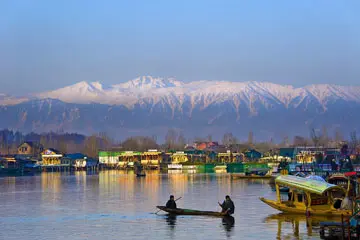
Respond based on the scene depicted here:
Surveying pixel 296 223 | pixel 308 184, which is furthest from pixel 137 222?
pixel 308 184

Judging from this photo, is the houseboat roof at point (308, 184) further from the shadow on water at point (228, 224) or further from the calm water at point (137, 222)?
the shadow on water at point (228, 224)

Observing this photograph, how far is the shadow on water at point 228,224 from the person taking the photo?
35.6 meters

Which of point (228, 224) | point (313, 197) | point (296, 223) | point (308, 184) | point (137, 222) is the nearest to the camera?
point (296, 223)

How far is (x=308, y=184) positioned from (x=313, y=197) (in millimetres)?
847

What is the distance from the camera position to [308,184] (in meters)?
38.4

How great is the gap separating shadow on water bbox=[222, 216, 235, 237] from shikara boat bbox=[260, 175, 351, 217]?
3.22 m

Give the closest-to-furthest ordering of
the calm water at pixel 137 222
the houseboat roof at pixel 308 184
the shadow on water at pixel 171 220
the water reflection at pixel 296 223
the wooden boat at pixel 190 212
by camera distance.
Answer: the water reflection at pixel 296 223, the calm water at pixel 137 222, the houseboat roof at pixel 308 184, the shadow on water at pixel 171 220, the wooden boat at pixel 190 212

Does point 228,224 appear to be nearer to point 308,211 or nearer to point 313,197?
point 308,211

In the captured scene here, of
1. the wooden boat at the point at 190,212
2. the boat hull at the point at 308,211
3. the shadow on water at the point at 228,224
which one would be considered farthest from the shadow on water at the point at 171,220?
the boat hull at the point at 308,211

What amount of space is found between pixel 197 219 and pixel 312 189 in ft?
21.1

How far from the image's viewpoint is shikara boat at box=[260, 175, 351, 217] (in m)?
37.6

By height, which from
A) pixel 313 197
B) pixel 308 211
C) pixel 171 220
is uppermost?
pixel 313 197

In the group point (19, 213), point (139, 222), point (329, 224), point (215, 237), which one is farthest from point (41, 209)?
point (329, 224)

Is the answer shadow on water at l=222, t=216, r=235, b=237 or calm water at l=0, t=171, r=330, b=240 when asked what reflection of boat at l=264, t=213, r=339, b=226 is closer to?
Result: calm water at l=0, t=171, r=330, b=240
